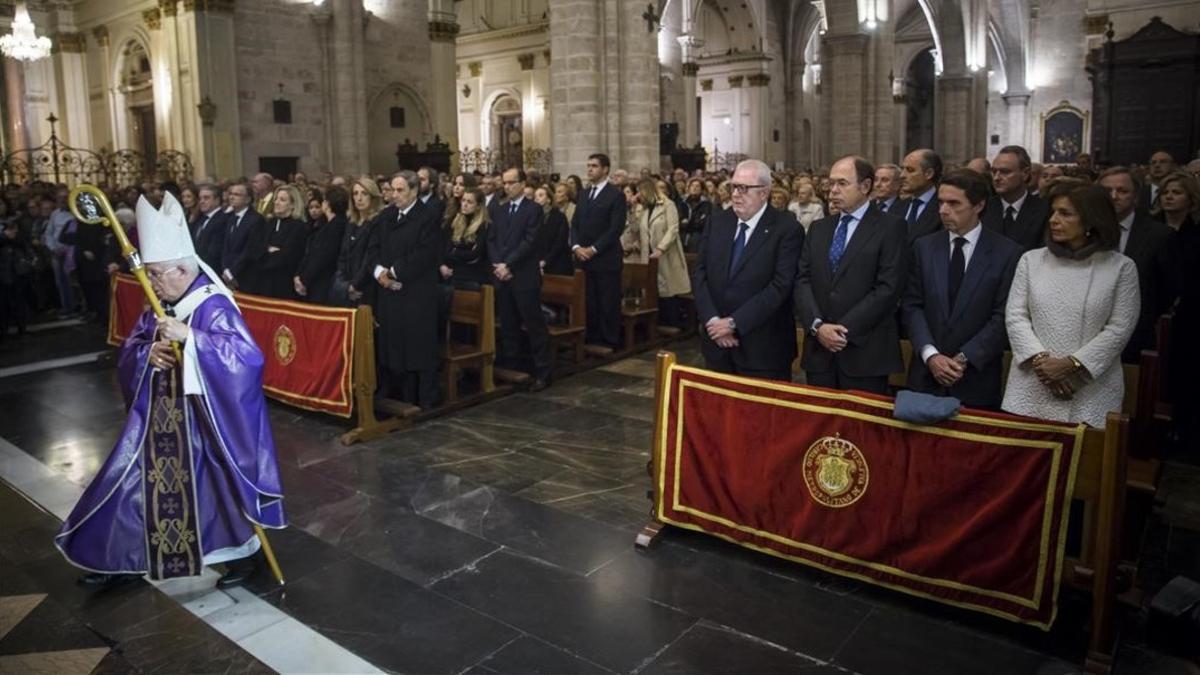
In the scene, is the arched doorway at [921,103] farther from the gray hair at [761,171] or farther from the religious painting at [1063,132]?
the gray hair at [761,171]

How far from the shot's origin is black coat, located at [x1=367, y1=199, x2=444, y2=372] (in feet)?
23.2

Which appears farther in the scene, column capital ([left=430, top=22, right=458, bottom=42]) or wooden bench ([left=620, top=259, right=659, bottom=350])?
column capital ([left=430, top=22, right=458, bottom=42])

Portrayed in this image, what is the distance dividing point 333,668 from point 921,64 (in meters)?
45.6

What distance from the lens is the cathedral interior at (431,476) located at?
3.81 metres

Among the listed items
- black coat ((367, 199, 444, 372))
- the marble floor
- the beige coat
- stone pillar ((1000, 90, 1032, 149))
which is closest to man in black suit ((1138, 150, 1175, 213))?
the marble floor

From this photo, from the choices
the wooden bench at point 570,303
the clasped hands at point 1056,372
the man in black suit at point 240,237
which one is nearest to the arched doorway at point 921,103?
the wooden bench at point 570,303

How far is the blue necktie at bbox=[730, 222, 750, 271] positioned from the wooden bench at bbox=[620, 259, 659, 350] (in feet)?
14.4

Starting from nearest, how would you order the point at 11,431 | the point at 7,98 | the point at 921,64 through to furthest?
the point at 11,431, the point at 7,98, the point at 921,64

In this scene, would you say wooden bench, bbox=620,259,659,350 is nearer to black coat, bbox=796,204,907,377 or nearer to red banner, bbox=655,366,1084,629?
black coat, bbox=796,204,907,377

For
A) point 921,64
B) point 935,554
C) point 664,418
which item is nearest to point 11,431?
point 664,418

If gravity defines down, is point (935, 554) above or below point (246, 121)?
below

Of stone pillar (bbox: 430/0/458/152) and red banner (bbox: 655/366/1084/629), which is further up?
stone pillar (bbox: 430/0/458/152)

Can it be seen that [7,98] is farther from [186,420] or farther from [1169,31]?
[1169,31]

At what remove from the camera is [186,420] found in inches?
164
